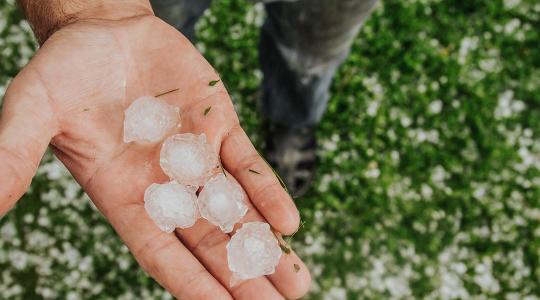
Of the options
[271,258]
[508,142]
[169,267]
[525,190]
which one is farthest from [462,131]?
[169,267]

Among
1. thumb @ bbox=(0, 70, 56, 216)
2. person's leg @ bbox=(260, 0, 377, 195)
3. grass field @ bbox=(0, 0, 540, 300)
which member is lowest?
grass field @ bbox=(0, 0, 540, 300)

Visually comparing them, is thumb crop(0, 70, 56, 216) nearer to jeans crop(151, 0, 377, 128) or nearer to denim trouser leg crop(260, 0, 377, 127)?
jeans crop(151, 0, 377, 128)

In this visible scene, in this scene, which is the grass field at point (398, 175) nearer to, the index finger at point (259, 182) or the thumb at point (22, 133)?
the index finger at point (259, 182)

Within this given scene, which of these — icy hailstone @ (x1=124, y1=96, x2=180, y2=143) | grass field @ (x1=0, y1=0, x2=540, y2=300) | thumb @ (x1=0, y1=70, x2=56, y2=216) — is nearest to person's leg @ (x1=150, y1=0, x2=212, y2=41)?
icy hailstone @ (x1=124, y1=96, x2=180, y2=143)

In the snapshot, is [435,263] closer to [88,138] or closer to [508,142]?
[508,142]

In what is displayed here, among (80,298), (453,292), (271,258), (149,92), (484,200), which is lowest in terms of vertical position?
(453,292)

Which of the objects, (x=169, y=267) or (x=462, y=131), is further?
(x=462, y=131)

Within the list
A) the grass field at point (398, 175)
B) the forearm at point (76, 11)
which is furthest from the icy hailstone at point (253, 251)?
the grass field at point (398, 175)
